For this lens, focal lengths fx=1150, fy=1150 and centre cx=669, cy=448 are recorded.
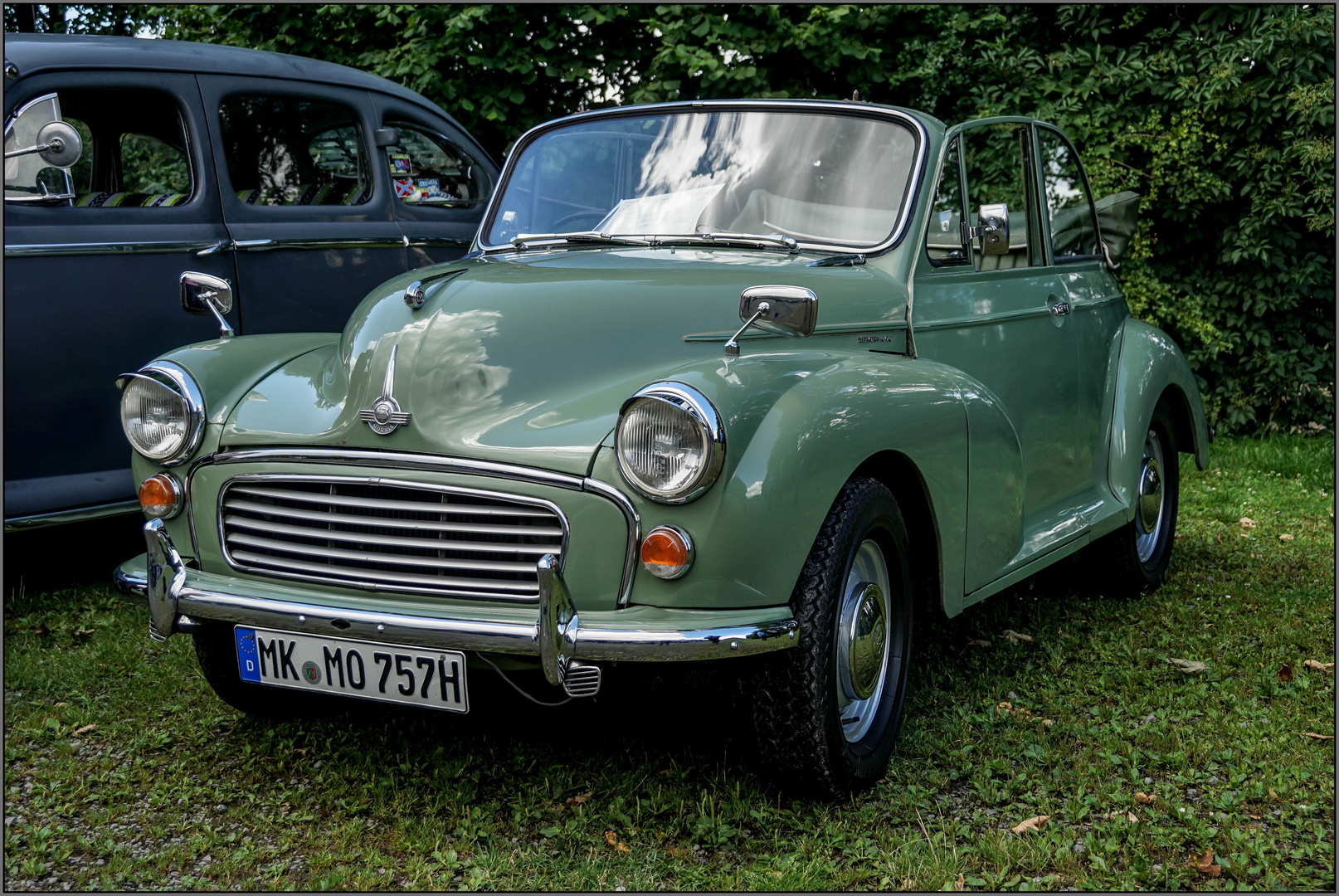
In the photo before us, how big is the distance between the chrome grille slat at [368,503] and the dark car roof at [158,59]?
2.72 metres

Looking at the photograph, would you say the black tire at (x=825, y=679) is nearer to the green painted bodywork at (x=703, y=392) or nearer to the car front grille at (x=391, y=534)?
the green painted bodywork at (x=703, y=392)

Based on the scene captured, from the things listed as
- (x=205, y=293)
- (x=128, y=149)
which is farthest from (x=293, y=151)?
(x=205, y=293)

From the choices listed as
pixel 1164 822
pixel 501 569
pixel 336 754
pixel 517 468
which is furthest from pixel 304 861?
pixel 1164 822

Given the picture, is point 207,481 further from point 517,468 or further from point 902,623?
point 902,623

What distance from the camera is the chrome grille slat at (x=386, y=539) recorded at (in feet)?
8.24

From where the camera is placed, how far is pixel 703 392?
8.15 feet

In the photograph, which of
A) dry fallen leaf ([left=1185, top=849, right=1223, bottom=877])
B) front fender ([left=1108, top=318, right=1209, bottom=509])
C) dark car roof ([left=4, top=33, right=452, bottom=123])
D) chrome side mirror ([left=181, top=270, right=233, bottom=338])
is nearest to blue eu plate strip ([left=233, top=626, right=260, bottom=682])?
chrome side mirror ([left=181, top=270, right=233, bottom=338])

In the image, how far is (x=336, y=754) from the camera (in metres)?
3.22

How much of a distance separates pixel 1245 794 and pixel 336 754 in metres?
2.42

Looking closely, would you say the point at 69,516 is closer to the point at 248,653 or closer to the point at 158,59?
the point at 158,59

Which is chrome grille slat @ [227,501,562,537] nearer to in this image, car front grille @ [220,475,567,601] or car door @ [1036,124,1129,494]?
car front grille @ [220,475,567,601]

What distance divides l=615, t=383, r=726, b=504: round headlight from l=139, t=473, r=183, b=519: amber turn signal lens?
1.20m

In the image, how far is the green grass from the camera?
2.62 meters

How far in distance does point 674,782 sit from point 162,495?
59.0 inches
